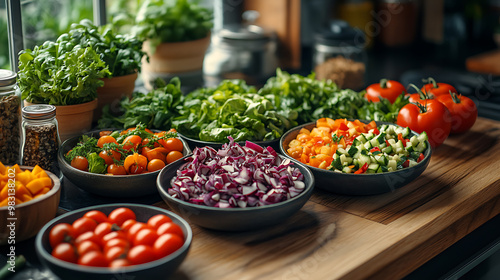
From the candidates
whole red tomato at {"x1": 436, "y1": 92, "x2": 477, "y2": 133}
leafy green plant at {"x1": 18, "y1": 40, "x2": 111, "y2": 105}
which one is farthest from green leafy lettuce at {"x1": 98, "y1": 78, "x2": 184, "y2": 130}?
whole red tomato at {"x1": 436, "y1": 92, "x2": 477, "y2": 133}

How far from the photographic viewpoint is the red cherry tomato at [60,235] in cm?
114

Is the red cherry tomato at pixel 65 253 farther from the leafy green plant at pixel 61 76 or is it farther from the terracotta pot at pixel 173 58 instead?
the terracotta pot at pixel 173 58

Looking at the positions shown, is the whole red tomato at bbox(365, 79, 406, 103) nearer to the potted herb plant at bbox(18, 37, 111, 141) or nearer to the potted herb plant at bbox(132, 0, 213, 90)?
the potted herb plant at bbox(132, 0, 213, 90)

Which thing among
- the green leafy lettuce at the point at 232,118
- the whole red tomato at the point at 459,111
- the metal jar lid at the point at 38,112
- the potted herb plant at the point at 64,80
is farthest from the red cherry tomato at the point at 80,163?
the whole red tomato at the point at 459,111

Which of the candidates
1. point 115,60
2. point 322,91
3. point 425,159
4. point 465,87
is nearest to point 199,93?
point 115,60

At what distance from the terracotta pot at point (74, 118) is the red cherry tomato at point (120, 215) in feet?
1.82

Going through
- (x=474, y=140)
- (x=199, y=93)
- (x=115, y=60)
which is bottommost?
(x=474, y=140)

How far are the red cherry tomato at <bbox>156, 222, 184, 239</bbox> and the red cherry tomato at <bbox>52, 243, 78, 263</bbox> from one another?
0.17 metres

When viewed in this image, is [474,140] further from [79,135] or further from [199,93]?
[79,135]

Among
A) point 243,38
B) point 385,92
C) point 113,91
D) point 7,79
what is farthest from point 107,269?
point 243,38

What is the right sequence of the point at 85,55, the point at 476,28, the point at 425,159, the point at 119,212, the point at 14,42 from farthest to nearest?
the point at 476,28 → the point at 14,42 → the point at 85,55 → the point at 425,159 → the point at 119,212

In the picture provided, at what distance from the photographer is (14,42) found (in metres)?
1.96

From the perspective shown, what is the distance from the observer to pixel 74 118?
5.63 feet

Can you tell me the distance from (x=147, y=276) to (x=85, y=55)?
33.3 inches
